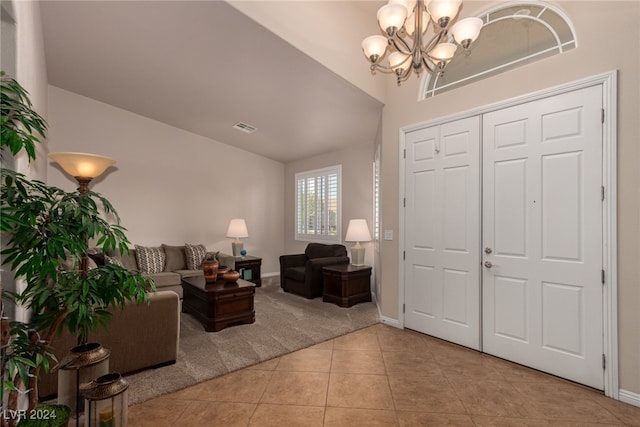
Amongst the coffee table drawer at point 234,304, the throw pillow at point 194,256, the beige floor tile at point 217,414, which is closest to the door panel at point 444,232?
the coffee table drawer at point 234,304

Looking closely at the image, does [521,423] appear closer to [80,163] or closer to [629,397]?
Result: [629,397]

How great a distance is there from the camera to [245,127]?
17.9 feet

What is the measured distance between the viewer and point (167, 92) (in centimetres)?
445

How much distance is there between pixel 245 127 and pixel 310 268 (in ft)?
8.71

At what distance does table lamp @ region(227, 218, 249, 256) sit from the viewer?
20.0 feet

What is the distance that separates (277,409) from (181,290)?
3368mm

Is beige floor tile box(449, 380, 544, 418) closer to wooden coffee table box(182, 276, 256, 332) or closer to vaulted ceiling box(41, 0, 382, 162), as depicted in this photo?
wooden coffee table box(182, 276, 256, 332)

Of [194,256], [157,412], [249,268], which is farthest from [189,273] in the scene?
[157,412]

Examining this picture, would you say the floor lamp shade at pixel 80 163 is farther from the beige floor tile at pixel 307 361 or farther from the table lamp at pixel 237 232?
the table lamp at pixel 237 232

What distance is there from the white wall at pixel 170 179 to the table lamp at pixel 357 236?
8.92 ft

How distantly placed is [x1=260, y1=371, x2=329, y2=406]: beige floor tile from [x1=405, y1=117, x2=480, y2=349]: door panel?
1485 mm

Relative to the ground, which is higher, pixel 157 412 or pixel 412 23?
pixel 412 23

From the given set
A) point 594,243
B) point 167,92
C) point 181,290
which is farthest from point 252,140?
point 594,243

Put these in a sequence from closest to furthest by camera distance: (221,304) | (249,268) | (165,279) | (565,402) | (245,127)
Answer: (565,402) → (221,304) → (165,279) → (245,127) → (249,268)
